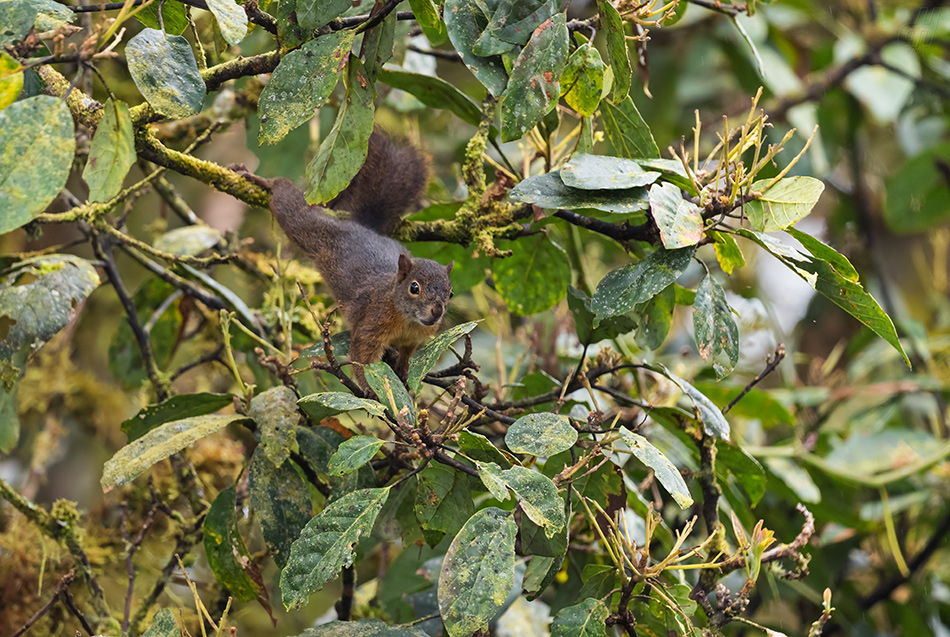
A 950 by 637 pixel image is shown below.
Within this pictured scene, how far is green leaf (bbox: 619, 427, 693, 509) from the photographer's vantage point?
1242 millimetres

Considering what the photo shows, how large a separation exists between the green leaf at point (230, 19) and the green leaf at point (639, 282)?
2.29ft

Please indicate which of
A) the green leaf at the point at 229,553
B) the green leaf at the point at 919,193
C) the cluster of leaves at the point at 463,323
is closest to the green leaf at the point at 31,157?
the cluster of leaves at the point at 463,323

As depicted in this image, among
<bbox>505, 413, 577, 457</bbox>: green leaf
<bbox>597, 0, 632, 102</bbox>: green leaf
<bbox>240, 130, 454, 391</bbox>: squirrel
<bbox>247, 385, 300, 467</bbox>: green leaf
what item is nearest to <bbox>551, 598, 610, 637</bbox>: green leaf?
<bbox>505, 413, 577, 457</bbox>: green leaf

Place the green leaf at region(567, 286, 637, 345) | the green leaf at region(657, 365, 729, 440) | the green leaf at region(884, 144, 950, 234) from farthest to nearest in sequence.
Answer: the green leaf at region(884, 144, 950, 234) < the green leaf at region(567, 286, 637, 345) < the green leaf at region(657, 365, 729, 440)

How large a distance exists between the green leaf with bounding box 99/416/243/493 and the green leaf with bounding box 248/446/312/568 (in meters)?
0.10

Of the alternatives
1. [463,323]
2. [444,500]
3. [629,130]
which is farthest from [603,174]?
[444,500]

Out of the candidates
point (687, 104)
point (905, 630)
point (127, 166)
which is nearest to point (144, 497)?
point (127, 166)

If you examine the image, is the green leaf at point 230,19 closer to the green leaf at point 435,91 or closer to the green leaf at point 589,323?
Result: the green leaf at point 435,91

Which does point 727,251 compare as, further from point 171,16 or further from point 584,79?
point 171,16

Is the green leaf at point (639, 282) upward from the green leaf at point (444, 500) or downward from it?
upward

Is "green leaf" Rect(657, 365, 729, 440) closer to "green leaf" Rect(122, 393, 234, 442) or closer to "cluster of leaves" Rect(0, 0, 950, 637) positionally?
"cluster of leaves" Rect(0, 0, 950, 637)

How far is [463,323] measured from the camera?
1.60 m

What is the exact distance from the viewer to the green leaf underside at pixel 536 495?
3.75ft

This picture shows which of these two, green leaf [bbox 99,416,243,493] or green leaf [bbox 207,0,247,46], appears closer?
green leaf [bbox 207,0,247,46]
